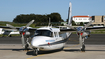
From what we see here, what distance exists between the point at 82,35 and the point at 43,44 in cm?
461

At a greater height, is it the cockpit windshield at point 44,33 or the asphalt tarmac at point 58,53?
the cockpit windshield at point 44,33

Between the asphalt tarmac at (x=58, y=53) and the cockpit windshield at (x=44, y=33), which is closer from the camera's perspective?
the asphalt tarmac at (x=58, y=53)

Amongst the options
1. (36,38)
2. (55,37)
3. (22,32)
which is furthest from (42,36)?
(22,32)

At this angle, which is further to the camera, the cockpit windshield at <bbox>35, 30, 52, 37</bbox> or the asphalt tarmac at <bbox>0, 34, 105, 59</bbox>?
the cockpit windshield at <bbox>35, 30, 52, 37</bbox>

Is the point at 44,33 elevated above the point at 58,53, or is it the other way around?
the point at 44,33

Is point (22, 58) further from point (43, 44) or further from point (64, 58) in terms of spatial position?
point (64, 58)

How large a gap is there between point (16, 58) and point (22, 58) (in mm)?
478

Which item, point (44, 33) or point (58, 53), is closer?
point (44, 33)

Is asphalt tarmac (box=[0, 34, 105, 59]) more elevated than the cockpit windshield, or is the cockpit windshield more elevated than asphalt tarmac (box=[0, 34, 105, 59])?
the cockpit windshield

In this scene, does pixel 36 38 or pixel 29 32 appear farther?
pixel 29 32

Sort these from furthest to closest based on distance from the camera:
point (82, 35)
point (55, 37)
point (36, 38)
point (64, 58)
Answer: point (82, 35) → point (55, 37) → point (36, 38) → point (64, 58)

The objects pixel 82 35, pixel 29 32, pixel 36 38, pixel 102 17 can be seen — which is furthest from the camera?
pixel 102 17

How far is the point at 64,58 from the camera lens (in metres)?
12.0

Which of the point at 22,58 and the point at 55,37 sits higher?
the point at 55,37
